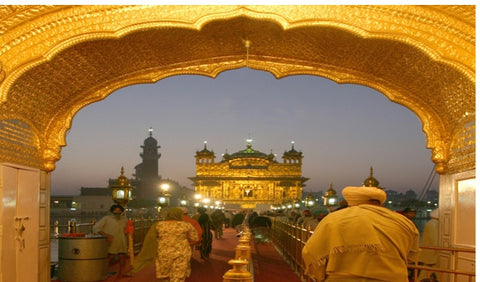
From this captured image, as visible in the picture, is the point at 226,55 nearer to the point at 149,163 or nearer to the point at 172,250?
the point at 172,250

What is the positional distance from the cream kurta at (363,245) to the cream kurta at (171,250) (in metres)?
4.02

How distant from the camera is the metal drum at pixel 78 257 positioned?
32.1 ft

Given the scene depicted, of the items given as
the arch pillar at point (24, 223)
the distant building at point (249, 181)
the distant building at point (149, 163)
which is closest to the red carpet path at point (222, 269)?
the arch pillar at point (24, 223)

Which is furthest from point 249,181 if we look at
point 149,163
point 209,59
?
point 209,59

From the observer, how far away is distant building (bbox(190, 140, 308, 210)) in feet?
206

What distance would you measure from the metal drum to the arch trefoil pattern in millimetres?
1651

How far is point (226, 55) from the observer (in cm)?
860

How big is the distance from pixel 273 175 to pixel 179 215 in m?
55.9

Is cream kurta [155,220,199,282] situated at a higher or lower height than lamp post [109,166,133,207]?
lower

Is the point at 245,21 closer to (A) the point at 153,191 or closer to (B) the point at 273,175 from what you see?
(B) the point at 273,175

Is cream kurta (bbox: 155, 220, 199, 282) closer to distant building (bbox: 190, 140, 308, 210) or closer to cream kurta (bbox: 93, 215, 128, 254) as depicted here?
cream kurta (bbox: 93, 215, 128, 254)

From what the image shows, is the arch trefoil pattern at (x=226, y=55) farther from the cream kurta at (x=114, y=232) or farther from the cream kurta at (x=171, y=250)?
the cream kurta at (x=171, y=250)

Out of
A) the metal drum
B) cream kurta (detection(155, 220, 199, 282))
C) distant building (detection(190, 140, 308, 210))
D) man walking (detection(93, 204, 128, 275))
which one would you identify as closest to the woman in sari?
cream kurta (detection(155, 220, 199, 282))

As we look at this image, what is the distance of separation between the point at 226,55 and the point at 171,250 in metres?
3.06
